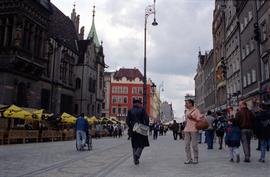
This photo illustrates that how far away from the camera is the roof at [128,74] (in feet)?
379

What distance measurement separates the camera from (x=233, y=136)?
425 inches

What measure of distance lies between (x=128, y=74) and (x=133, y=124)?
106805 mm

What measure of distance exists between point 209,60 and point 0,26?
47529 millimetres

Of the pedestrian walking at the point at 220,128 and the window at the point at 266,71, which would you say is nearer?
the pedestrian walking at the point at 220,128

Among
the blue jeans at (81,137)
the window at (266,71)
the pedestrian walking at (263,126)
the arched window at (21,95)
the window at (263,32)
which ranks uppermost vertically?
the window at (263,32)

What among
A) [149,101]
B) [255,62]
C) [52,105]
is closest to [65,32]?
[52,105]

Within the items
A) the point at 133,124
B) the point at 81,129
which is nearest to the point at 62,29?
the point at 81,129

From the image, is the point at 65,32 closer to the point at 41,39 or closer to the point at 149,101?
the point at 41,39

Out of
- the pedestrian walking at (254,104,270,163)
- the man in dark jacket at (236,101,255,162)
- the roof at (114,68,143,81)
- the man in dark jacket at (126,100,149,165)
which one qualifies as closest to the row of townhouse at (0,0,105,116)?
the man in dark jacket at (126,100,149,165)

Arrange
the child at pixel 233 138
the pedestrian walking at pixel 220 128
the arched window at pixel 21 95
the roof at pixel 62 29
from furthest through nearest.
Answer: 1. the roof at pixel 62 29
2. the arched window at pixel 21 95
3. the pedestrian walking at pixel 220 128
4. the child at pixel 233 138

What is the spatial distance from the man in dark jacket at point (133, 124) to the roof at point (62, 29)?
116 ft

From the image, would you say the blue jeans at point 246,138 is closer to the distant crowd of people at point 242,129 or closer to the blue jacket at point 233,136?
the distant crowd of people at point 242,129

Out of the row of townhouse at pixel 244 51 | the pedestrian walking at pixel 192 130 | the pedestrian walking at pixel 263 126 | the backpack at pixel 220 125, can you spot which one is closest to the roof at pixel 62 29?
the row of townhouse at pixel 244 51

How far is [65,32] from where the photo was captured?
52688 millimetres
